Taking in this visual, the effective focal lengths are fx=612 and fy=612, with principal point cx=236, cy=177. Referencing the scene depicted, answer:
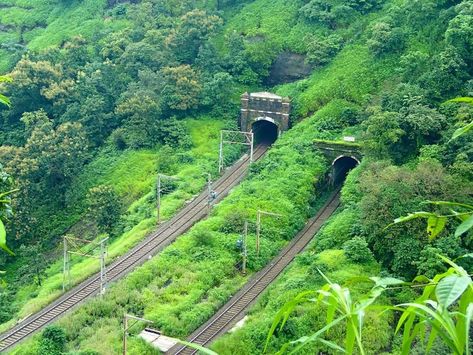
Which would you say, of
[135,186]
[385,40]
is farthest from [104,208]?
[385,40]

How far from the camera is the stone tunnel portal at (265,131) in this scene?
150 feet

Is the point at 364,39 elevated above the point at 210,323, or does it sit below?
above

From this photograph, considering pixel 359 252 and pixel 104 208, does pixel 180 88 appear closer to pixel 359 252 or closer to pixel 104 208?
pixel 104 208

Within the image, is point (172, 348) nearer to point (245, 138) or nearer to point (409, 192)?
point (409, 192)

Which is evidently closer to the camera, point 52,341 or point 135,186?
point 52,341

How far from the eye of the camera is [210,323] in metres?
25.5

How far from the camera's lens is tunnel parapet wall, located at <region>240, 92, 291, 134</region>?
43750mm

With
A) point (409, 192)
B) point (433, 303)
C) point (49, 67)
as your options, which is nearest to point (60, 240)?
point (49, 67)

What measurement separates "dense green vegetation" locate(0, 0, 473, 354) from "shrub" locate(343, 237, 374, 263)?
0.21 ft

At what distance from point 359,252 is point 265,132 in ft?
70.1

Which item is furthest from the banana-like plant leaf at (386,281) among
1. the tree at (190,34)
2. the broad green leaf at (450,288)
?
the tree at (190,34)

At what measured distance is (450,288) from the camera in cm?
232

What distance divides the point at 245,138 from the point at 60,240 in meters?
14.6

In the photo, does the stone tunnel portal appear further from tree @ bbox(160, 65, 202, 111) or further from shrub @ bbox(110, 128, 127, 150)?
shrub @ bbox(110, 128, 127, 150)
